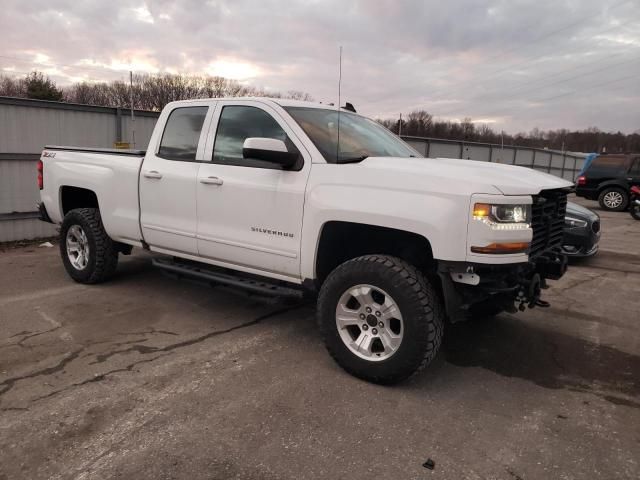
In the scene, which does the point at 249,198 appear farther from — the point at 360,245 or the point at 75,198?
the point at 75,198

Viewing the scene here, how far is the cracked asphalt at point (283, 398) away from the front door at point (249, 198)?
1.49 feet

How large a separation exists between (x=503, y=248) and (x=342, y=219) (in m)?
1.07

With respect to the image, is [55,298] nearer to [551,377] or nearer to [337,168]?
[337,168]

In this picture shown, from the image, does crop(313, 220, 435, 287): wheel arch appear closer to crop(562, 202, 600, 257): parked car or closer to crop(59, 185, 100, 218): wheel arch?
crop(59, 185, 100, 218): wheel arch

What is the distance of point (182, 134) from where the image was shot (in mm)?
4672

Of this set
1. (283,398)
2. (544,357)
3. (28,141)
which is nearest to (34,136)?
(28,141)

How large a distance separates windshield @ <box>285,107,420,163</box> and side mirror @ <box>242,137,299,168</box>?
0.31m

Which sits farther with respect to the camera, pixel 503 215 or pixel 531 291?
pixel 531 291

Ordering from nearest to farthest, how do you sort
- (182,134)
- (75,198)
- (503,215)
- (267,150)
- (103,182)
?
1. (503,215)
2. (267,150)
3. (182,134)
4. (103,182)
5. (75,198)

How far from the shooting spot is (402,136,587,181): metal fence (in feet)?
61.4

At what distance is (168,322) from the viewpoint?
4.56 metres

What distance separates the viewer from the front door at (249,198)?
3.80 meters

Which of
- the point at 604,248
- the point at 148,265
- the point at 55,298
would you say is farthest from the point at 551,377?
the point at 604,248

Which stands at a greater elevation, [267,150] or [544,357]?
→ [267,150]
